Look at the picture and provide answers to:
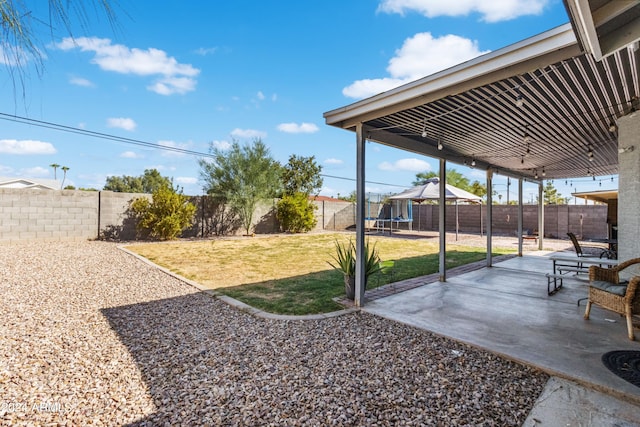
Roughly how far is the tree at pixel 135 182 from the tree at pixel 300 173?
21.7 m

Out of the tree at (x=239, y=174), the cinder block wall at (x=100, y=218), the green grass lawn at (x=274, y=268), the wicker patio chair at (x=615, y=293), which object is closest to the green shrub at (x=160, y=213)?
the cinder block wall at (x=100, y=218)

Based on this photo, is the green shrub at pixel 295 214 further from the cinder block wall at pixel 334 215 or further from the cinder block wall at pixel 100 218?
the cinder block wall at pixel 334 215

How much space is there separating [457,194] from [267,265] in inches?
404

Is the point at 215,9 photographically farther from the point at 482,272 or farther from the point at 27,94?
the point at 482,272

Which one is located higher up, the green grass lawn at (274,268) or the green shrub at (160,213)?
the green shrub at (160,213)

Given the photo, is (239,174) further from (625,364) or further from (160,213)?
(625,364)

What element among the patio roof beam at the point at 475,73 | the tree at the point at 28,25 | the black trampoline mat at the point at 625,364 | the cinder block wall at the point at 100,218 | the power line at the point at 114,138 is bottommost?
the black trampoline mat at the point at 625,364

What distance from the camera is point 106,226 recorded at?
10.8 metres

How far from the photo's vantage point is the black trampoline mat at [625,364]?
7.41ft

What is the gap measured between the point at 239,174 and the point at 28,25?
39.5 feet

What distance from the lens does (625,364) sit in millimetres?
2447

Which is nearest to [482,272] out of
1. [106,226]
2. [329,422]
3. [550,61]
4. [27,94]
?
[550,61]

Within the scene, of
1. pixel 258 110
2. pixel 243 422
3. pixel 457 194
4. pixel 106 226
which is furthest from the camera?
pixel 258 110

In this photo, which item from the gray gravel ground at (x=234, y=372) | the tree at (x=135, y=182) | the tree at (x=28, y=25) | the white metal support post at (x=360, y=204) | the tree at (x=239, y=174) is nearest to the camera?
the tree at (x=28, y=25)
